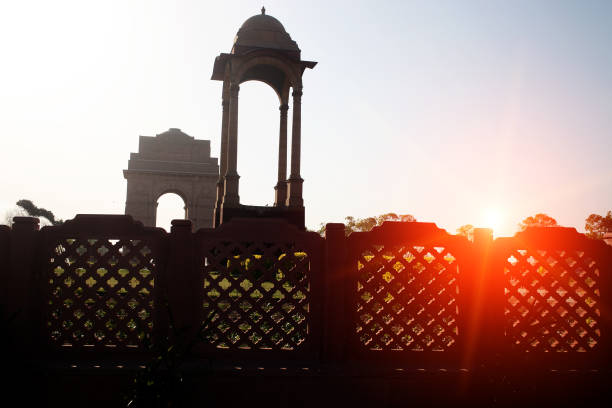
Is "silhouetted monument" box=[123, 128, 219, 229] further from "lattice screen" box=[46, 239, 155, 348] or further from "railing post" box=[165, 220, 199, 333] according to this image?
"railing post" box=[165, 220, 199, 333]

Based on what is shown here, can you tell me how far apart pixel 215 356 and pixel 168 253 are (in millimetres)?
1185

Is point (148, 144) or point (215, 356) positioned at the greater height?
point (148, 144)

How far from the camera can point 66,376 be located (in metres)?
4.46

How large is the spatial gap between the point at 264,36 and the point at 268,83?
175cm

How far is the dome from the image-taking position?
636 inches

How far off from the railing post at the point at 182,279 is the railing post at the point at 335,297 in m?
1.39

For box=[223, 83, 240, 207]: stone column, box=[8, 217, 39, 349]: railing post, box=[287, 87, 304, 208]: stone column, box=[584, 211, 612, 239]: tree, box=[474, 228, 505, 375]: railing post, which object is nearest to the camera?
box=[8, 217, 39, 349]: railing post

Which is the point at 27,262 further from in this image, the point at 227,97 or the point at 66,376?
the point at 227,97

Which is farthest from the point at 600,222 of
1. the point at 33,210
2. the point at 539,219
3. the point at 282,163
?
the point at 33,210

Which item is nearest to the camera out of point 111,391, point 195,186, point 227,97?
point 111,391

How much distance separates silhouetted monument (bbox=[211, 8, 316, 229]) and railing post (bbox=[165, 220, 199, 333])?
9.87m

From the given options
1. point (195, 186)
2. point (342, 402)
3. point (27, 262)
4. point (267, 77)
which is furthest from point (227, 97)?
point (195, 186)

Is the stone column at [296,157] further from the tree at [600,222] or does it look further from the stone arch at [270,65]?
the tree at [600,222]

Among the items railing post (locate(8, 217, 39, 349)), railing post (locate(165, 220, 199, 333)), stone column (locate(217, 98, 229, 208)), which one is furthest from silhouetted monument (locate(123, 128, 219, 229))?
railing post (locate(165, 220, 199, 333))
